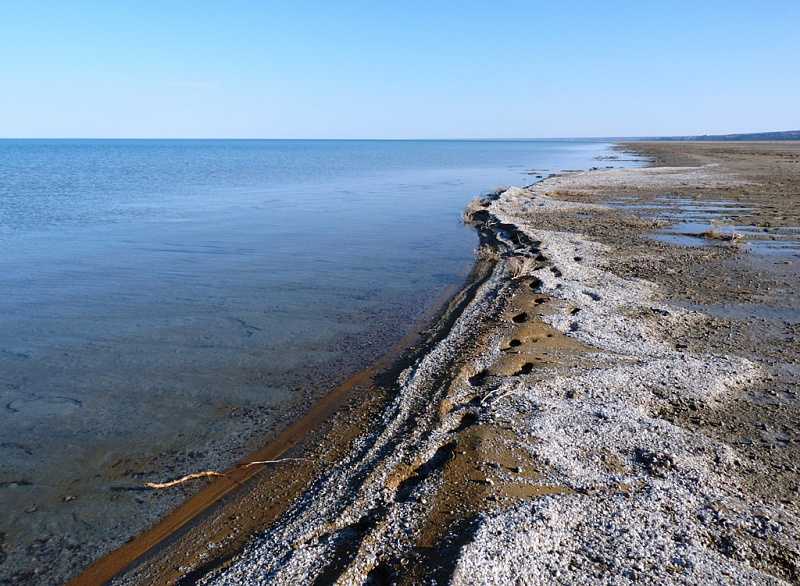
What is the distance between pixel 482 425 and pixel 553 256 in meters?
9.96

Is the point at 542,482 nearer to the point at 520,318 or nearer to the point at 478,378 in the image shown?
the point at 478,378

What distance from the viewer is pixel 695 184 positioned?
1355 inches

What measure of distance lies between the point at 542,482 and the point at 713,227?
60.4 feet

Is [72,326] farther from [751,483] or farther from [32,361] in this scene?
[751,483]

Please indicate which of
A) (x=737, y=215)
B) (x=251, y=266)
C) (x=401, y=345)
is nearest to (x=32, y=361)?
(x=401, y=345)

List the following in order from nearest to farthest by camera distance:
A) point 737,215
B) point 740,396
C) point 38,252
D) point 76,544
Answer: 1. point 76,544
2. point 740,396
3. point 38,252
4. point 737,215

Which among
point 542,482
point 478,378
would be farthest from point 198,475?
point 478,378


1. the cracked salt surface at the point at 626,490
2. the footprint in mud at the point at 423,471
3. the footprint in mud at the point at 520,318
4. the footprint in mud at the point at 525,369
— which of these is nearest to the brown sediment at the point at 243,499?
the footprint in mud at the point at 423,471

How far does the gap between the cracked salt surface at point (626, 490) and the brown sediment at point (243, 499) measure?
2.12 m

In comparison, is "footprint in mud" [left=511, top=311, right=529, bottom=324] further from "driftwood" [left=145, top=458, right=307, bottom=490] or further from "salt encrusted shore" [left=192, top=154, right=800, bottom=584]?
"driftwood" [left=145, top=458, right=307, bottom=490]

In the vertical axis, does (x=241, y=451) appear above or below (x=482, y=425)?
below

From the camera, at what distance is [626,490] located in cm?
530

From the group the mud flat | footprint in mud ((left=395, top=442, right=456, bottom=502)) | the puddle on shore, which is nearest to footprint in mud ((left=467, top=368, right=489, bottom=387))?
the mud flat

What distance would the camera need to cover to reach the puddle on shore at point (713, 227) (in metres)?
17.4
